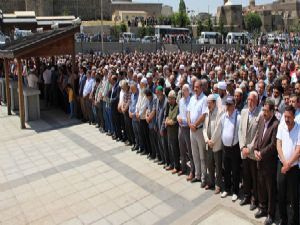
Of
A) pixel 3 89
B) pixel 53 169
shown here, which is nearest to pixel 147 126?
pixel 53 169

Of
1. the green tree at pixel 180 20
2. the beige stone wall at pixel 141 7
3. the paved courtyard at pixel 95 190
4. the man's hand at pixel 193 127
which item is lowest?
the paved courtyard at pixel 95 190

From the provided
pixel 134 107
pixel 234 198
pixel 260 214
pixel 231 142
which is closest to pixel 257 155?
pixel 231 142

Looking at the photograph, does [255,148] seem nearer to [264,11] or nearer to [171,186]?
[171,186]

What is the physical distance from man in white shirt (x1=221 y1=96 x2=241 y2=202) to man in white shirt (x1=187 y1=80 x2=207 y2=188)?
56 cm

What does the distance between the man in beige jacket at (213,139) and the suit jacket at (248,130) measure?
0.55 m

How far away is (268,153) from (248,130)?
1.86 ft

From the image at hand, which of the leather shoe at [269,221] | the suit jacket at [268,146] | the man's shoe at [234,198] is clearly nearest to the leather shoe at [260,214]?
the leather shoe at [269,221]

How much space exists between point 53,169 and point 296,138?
5535 mm

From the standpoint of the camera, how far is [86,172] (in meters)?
8.40

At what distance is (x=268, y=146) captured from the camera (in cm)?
564

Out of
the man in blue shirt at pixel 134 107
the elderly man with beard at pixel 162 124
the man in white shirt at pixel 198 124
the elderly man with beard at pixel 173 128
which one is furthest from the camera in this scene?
the man in blue shirt at pixel 134 107

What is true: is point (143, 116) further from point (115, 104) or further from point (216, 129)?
point (216, 129)

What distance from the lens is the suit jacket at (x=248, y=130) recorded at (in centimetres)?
599

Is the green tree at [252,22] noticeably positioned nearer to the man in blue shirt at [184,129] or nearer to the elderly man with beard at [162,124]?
the elderly man with beard at [162,124]
